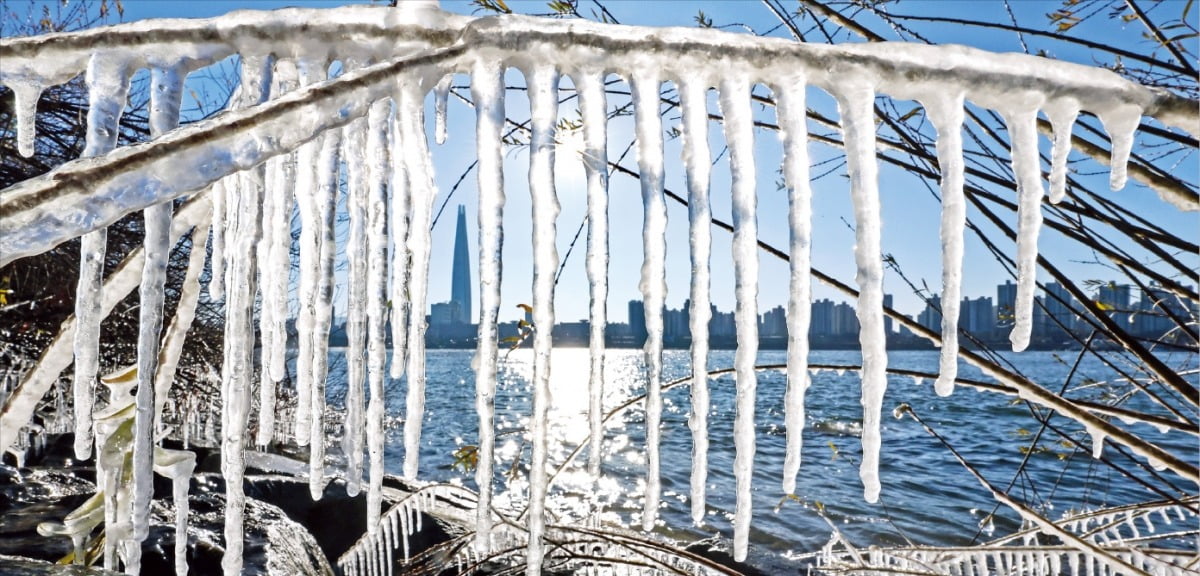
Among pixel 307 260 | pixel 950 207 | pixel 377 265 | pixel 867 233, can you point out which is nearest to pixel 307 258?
pixel 307 260

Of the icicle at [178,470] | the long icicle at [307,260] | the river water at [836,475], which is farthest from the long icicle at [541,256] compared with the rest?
the river water at [836,475]

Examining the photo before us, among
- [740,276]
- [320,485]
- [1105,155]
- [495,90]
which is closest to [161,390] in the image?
[320,485]

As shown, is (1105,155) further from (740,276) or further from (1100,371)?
(1100,371)

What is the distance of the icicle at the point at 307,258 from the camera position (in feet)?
3.08

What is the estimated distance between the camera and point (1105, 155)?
1.19 metres

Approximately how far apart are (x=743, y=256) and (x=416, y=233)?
48 cm

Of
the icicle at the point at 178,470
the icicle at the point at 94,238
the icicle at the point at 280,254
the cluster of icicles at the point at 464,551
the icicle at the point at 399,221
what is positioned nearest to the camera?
the icicle at the point at 94,238

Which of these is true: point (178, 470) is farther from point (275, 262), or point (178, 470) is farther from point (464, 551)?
point (464, 551)

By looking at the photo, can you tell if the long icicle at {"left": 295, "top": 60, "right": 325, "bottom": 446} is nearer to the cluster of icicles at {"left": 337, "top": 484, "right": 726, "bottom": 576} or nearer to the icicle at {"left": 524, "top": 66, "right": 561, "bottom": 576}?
the icicle at {"left": 524, "top": 66, "right": 561, "bottom": 576}

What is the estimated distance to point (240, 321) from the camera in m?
1.01

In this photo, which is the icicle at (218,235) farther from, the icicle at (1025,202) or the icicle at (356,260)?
the icicle at (1025,202)

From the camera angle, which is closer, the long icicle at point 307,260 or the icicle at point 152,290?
the icicle at point 152,290

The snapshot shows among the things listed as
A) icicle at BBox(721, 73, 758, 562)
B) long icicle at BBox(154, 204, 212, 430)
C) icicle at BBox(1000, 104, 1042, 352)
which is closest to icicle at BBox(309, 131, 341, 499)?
long icicle at BBox(154, 204, 212, 430)

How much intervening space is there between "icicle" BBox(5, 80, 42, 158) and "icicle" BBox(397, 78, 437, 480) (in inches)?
18.1
